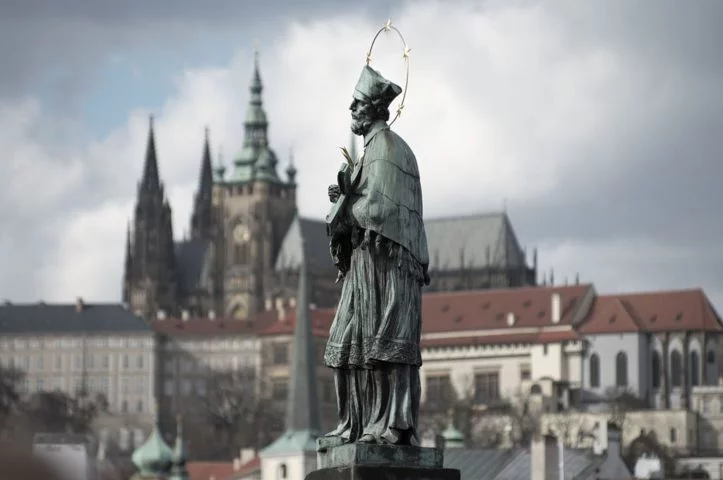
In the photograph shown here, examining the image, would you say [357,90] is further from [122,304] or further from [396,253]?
[122,304]

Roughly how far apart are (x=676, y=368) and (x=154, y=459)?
7074cm

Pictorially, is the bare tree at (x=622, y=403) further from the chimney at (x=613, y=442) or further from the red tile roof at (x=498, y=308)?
the chimney at (x=613, y=442)

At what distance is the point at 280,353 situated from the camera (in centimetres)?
18212

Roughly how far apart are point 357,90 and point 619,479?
63.7m

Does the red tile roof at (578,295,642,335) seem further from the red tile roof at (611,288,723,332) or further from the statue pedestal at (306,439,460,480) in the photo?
the statue pedestal at (306,439,460,480)

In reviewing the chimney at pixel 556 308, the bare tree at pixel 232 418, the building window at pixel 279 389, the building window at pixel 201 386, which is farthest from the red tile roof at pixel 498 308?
the building window at pixel 201 386

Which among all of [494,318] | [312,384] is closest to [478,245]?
[494,318]

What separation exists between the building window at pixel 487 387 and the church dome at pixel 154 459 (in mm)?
64395

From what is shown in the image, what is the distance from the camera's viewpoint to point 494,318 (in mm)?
168500

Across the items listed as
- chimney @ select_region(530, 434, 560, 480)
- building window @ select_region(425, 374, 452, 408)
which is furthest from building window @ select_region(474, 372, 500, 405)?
chimney @ select_region(530, 434, 560, 480)

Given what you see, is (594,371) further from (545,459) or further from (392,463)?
(392,463)

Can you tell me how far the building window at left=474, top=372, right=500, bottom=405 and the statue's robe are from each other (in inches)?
5918

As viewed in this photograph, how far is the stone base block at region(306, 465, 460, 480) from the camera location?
9.66 m

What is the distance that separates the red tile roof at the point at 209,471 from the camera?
392 ft
